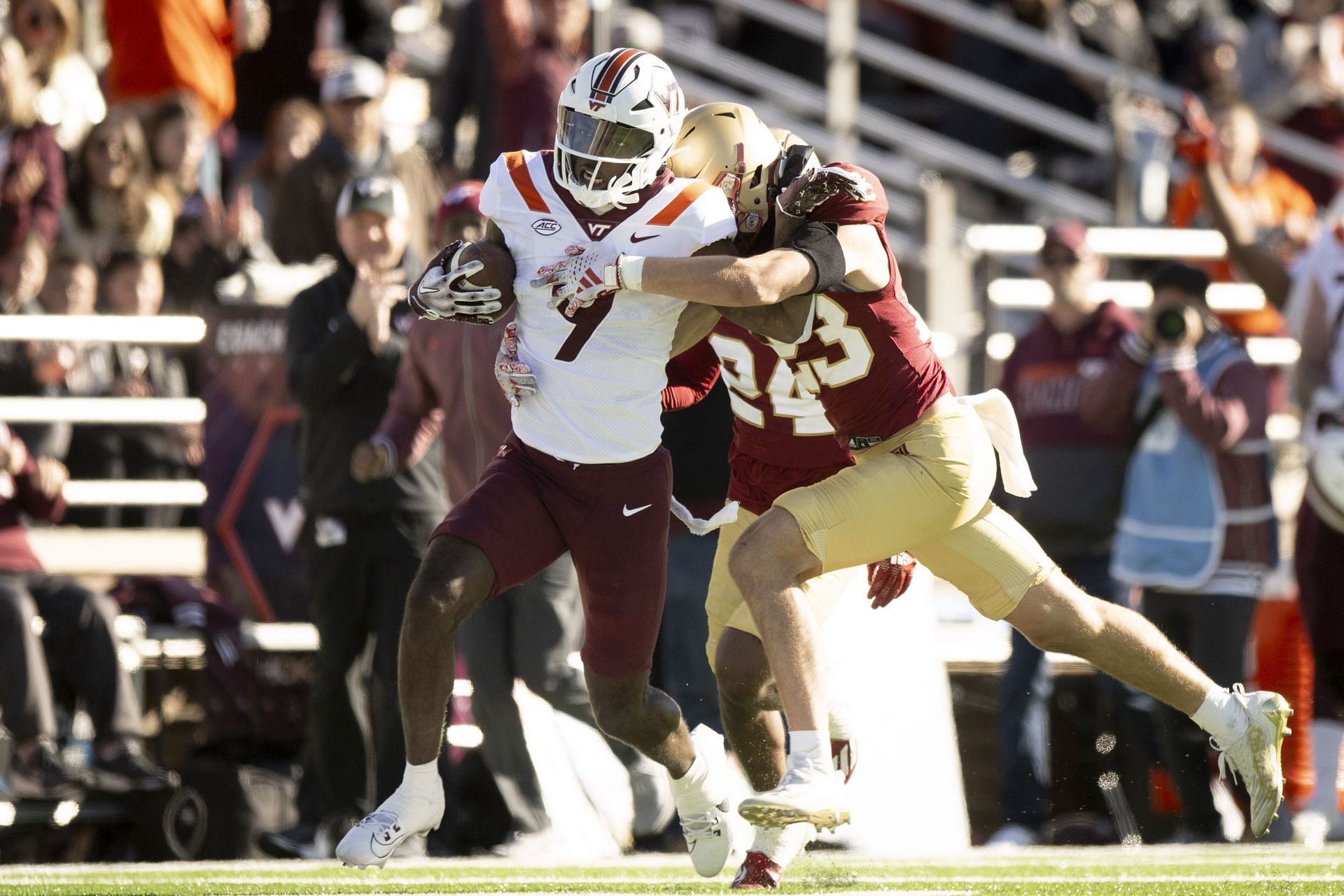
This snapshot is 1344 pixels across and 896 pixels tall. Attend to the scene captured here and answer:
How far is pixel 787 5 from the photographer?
10875 millimetres

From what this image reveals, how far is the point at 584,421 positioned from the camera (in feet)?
17.9

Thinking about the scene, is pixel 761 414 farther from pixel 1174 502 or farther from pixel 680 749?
pixel 1174 502

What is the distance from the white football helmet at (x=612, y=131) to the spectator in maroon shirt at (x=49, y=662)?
300 cm

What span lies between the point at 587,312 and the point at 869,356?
77 centimetres

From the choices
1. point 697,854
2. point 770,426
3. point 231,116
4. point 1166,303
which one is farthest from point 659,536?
point 231,116

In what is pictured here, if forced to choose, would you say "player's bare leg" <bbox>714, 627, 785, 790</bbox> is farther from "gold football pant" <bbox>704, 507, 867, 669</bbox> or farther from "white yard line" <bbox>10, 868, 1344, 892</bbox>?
"white yard line" <bbox>10, 868, 1344, 892</bbox>

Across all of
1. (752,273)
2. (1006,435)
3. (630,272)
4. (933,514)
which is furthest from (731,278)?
(1006,435)

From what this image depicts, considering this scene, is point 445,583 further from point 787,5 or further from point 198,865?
point 787,5

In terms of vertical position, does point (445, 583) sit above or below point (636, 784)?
above

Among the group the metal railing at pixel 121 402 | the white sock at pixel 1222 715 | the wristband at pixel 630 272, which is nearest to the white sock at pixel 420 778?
the wristband at pixel 630 272

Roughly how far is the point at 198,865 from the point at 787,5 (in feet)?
19.9

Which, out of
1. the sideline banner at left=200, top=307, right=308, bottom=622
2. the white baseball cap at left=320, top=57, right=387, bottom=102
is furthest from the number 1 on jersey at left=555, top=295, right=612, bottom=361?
the white baseball cap at left=320, top=57, right=387, bottom=102

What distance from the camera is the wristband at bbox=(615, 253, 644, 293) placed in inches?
205

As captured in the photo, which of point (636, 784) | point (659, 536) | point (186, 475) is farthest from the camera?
point (186, 475)
